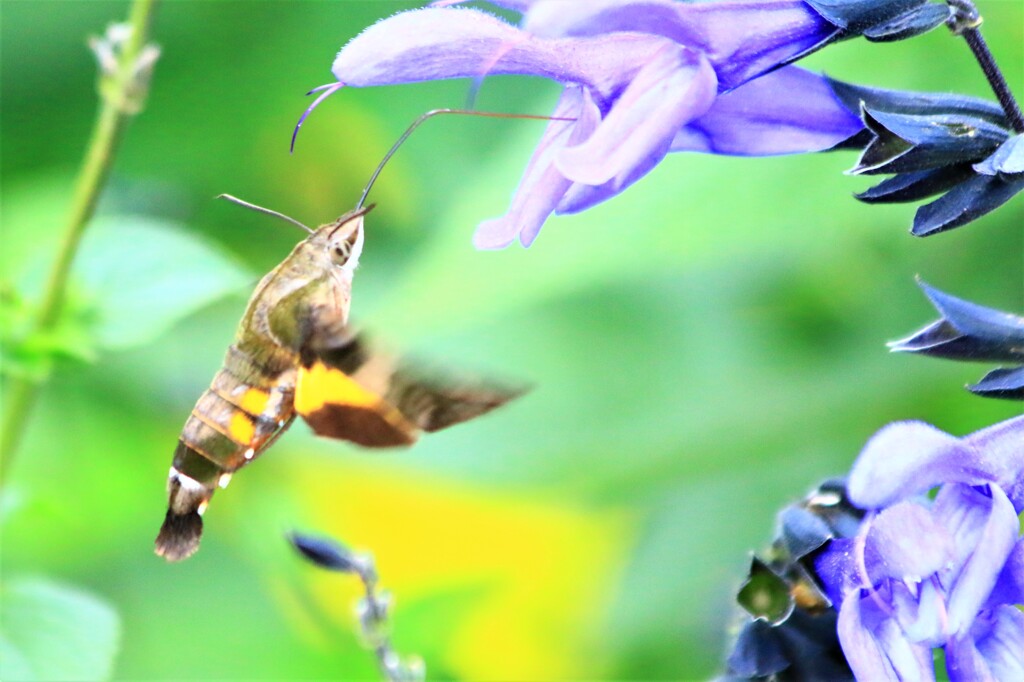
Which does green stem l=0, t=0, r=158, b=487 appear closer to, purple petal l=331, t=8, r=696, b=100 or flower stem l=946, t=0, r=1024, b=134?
purple petal l=331, t=8, r=696, b=100

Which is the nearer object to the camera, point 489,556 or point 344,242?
point 344,242

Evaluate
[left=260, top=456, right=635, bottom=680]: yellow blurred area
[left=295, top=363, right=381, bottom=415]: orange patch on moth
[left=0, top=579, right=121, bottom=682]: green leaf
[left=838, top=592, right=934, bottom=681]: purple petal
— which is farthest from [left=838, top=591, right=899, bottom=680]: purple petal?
[left=260, top=456, right=635, bottom=680]: yellow blurred area

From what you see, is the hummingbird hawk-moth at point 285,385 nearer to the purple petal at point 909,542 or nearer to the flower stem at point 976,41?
the purple petal at point 909,542

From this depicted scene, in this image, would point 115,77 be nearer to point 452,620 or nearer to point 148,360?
point 452,620

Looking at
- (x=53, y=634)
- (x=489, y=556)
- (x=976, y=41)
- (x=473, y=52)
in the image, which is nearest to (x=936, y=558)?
(x=976, y=41)

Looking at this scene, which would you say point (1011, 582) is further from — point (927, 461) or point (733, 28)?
point (733, 28)

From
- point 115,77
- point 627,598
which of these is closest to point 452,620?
point 627,598
